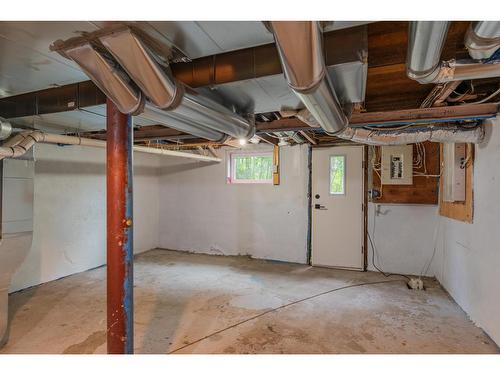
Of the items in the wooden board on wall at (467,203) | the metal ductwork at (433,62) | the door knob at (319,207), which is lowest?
the door knob at (319,207)

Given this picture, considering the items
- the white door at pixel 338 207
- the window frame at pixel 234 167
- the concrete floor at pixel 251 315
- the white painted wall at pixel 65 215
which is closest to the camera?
the concrete floor at pixel 251 315

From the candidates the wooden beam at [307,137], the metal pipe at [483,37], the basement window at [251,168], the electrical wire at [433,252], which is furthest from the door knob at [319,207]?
the metal pipe at [483,37]

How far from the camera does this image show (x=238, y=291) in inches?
127

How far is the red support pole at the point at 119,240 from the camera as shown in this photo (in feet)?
4.98

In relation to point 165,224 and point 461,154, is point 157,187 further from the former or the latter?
point 461,154

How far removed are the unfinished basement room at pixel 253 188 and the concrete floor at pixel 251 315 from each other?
0.07ft

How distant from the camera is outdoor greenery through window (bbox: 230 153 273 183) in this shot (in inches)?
185

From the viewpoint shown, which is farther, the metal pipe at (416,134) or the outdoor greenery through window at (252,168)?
the outdoor greenery through window at (252,168)

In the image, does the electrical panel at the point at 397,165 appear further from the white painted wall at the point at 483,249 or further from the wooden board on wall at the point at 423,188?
the white painted wall at the point at 483,249

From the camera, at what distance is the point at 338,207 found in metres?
4.18

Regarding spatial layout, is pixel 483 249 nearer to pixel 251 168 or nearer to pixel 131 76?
pixel 131 76

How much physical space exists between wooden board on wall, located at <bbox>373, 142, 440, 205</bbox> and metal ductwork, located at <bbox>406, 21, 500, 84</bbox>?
2.72 meters

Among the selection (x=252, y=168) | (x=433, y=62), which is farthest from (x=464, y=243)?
(x=252, y=168)
